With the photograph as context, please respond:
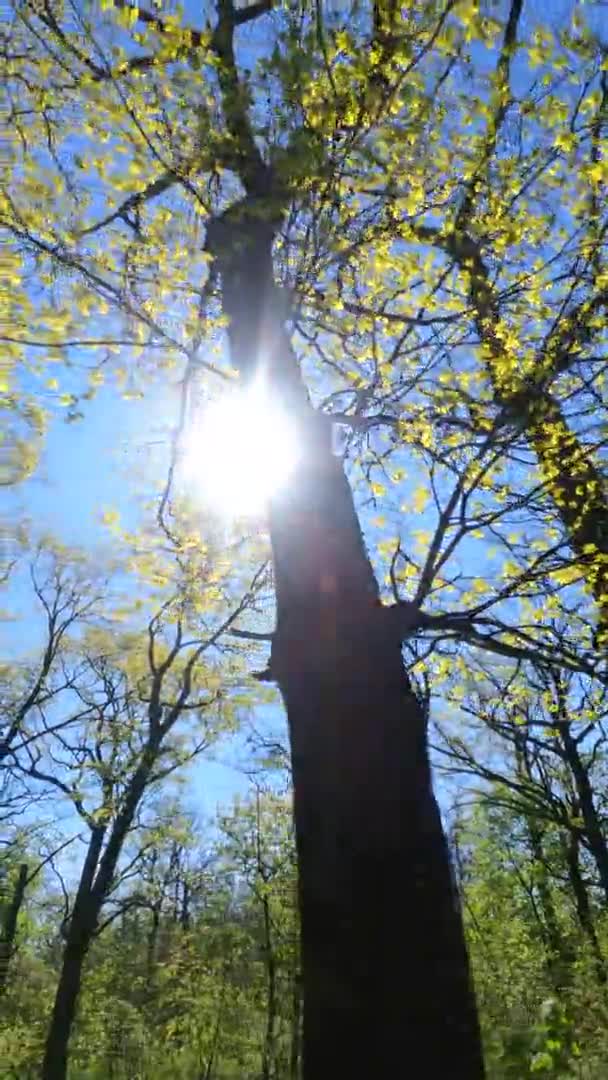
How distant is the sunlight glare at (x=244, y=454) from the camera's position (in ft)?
11.7

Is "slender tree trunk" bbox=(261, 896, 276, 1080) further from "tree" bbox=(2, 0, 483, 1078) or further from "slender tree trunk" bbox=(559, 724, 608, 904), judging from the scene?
"tree" bbox=(2, 0, 483, 1078)

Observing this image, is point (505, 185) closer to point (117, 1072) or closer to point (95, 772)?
point (95, 772)

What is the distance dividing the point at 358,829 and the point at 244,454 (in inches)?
111

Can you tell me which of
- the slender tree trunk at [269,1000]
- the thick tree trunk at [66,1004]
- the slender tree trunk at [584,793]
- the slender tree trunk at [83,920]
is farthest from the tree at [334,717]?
the slender tree trunk at [269,1000]

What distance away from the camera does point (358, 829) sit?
89.1 inches

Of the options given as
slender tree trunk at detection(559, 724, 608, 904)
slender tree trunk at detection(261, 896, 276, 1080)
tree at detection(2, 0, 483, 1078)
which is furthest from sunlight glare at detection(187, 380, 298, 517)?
slender tree trunk at detection(261, 896, 276, 1080)

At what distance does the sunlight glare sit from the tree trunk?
0.29 m

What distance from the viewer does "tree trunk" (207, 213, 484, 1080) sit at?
1960 mm

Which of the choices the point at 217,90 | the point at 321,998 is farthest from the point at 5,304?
the point at 321,998

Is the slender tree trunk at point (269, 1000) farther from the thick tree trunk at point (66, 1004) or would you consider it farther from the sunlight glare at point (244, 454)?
the sunlight glare at point (244, 454)

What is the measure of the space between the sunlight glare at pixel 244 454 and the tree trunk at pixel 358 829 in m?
0.29

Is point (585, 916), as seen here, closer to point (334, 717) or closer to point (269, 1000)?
point (269, 1000)

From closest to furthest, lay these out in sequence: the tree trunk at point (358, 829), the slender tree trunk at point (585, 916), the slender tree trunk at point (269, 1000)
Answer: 1. the tree trunk at point (358, 829)
2. the slender tree trunk at point (585, 916)
3. the slender tree trunk at point (269, 1000)

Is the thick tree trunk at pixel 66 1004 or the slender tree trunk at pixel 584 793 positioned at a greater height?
the slender tree trunk at pixel 584 793
